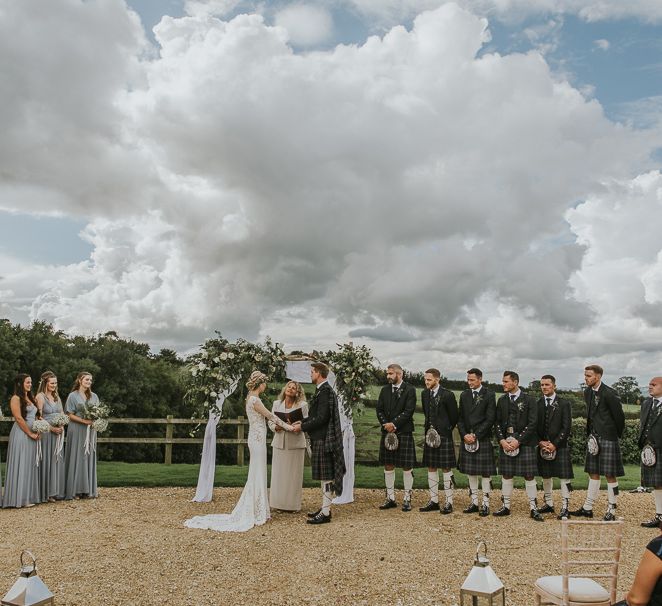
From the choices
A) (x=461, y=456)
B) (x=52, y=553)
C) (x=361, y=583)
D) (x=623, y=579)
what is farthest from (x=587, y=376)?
(x=52, y=553)

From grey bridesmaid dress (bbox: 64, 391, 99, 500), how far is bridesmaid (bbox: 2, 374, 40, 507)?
22.7 inches

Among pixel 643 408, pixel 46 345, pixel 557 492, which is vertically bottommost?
pixel 557 492

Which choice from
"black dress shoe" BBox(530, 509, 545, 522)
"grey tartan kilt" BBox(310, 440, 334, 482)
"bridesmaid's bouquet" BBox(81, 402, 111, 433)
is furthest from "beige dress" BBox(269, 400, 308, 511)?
"black dress shoe" BBox(530, 509, 545, 522)

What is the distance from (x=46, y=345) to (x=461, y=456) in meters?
17.1

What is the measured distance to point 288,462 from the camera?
376 inches

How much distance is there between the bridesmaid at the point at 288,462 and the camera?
9.51 meters

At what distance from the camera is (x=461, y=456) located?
9461 millimetres

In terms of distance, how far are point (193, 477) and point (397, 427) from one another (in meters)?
5.32

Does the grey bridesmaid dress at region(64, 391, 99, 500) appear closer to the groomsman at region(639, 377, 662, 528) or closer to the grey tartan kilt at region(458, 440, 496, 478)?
the grey tartan kilt at region(458, 440, 496, 478)

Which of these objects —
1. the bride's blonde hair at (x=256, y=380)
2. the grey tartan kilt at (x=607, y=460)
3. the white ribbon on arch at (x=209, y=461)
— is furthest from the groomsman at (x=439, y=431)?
the white ribbon on arch at (x=209, y=461)

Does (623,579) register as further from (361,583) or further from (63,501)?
(63,501)

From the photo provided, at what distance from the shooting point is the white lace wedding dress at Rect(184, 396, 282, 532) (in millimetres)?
8430

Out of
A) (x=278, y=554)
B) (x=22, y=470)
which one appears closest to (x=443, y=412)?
(x=278, y=554)

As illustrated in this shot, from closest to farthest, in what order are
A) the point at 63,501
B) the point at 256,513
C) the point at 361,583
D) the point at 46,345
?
the point at 361,583 → the point at 256,513 → the point at 63,501 → the point at 46,345
